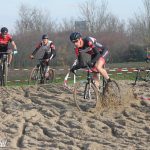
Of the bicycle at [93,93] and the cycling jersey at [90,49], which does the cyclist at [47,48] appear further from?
the cycling jersey at [90,49]

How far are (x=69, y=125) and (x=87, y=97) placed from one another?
1745 mm

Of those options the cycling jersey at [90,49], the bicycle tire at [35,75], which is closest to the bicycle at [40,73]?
the bicycle tire at [35,75]

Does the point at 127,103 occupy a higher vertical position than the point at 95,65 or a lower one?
lower

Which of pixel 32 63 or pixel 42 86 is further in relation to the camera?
pixel 32 63

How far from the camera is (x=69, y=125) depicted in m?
8.37

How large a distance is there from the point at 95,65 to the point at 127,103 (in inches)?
50.4

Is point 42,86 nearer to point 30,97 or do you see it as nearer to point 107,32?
point 30,97

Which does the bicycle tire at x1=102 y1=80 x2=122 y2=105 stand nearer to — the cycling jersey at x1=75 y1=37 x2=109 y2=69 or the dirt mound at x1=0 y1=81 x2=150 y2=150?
the dirt mound at x1=0 y1=81 x2=150 y2=150

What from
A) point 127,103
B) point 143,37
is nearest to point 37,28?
point 143,37

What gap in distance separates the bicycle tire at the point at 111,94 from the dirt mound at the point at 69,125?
0.62ft

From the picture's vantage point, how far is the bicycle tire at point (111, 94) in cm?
964

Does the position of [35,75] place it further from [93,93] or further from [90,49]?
[90,49]

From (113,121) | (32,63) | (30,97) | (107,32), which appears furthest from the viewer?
(107,32)

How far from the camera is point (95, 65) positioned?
942 centimetres
